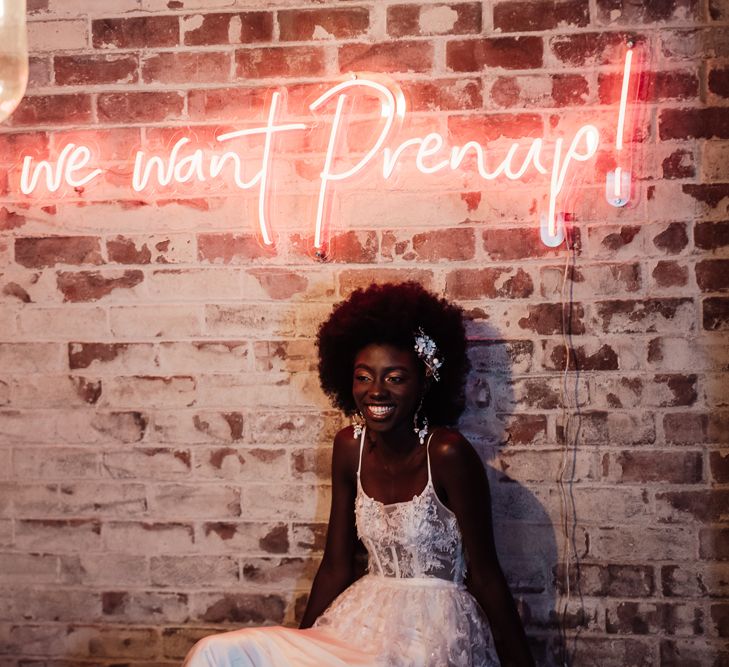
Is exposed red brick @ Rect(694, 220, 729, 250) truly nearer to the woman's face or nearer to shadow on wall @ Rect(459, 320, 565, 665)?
shadow on wall @ Rect(459, 320, 565, 665)

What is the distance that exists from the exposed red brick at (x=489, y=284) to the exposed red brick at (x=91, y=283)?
1.07 meters

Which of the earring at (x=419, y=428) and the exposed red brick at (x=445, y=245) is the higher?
the exposed red brick at (x=445, y=245)

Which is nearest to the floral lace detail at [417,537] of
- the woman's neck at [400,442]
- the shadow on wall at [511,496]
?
the woman's neck at [400,442]

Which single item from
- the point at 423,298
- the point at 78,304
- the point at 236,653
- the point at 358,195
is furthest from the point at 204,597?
the point at 358,195

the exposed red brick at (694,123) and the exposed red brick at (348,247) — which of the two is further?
the exposed red brick at (348,247)

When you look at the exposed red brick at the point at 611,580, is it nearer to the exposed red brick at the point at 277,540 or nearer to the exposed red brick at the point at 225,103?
the exposed red brick at the point at 277,540

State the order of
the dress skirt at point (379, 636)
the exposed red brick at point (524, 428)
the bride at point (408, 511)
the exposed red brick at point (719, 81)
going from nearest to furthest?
the dress skirt at point (379, 636), the bride at point (408, 511), the exposed red brick at point (719, 81), the exposed red brick at point (524, 428)

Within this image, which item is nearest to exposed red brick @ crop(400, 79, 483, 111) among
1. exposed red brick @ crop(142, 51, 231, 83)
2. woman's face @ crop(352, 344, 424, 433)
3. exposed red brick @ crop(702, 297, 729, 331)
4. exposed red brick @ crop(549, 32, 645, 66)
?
exposed red brick @ crop(549, 32, 645, 66)

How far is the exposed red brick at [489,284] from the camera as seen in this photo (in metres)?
2.65

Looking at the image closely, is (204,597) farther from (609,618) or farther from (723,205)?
(723,205)

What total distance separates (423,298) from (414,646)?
100 centimetres

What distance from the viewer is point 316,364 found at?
275 centimetres

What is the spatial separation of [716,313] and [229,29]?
185cm

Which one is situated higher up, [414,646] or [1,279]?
[1,279]
